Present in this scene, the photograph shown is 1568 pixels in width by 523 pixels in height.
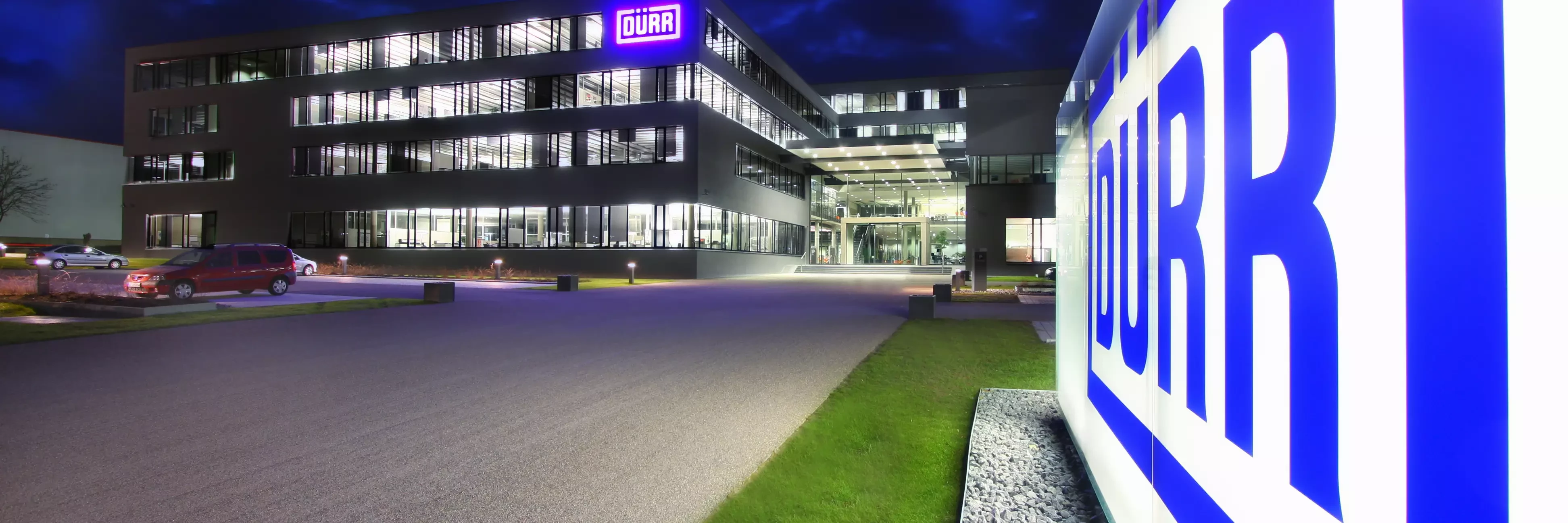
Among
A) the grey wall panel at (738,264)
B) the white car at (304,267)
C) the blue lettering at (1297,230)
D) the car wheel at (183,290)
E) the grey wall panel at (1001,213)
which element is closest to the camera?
the blue lettering at (1297,230)

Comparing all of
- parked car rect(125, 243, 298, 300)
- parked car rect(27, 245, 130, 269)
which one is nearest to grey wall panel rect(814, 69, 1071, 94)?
parked car rect(125, 243, 298, 300)

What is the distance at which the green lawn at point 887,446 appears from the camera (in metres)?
3.88

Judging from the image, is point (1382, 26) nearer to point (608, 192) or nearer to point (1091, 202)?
point (1091, 202)

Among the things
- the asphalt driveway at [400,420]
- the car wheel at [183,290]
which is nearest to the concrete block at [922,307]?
the asphalt driveway at [400,420]

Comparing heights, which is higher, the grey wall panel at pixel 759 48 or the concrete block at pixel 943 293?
the grey wall panel at pixel 759 48

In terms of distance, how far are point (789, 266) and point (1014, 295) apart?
2741cm

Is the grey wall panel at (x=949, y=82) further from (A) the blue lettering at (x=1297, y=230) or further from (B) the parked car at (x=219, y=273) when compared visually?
(A) the blue lettering at (x=1297, y=230)

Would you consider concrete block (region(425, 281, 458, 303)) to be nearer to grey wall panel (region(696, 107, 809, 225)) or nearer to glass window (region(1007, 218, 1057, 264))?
grey wall panel (region(696, 107, 809, 225))

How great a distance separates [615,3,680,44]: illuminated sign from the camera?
33750 millimetres

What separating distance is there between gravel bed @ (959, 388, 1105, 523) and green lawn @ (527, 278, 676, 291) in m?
19.7

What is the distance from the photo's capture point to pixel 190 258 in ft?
61.4

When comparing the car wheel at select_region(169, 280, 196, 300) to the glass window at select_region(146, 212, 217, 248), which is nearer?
the car wheel at select_region(169, 280, 196, 300)

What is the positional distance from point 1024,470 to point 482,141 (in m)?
38.1

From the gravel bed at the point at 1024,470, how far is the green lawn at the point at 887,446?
129mm
